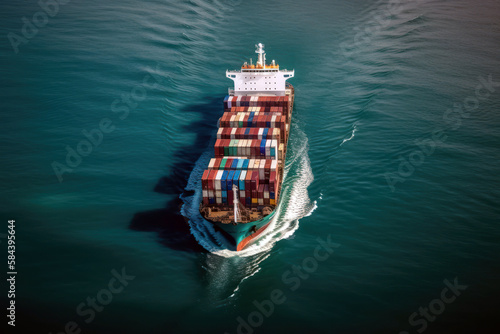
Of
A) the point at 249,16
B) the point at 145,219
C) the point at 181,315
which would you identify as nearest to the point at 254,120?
the point at 145,219

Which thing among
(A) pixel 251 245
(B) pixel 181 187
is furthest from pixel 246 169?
(B) pixel 181 187

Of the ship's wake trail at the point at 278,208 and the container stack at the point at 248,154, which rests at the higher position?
the container stack at the point at 248,154

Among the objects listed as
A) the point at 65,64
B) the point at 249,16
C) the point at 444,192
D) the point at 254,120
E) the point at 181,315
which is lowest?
the point at 181,315

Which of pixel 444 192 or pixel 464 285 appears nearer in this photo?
pixel 464 285

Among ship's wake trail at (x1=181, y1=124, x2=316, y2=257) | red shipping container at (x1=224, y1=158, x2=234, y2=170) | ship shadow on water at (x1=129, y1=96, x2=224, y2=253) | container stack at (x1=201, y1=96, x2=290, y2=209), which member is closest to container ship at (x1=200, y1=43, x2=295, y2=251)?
container stack at (x1=201, y1=96, x2=290, y2=209)

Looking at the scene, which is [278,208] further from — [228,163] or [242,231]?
[242,231]

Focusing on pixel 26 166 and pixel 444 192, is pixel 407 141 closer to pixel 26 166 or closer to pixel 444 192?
pixel 444 192

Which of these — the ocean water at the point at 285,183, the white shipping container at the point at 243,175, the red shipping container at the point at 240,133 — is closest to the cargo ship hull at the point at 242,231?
the ocean water at the point at 285,183

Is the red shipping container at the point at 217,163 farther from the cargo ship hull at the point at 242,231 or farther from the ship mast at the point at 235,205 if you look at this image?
the cargo ship hull at the point at 242,231
